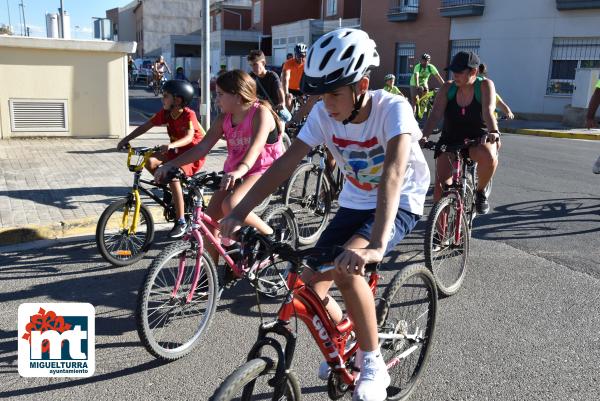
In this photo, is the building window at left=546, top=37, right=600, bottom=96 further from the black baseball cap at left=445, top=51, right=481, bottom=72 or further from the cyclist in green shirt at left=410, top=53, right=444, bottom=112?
the black baseball cap at left=445, top=51, right=481, bottom=72

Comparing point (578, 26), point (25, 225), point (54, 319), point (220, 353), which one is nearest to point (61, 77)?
point (25, 225)

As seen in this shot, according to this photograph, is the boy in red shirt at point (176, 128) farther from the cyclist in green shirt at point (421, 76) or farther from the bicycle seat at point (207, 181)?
the cyclist in green shirt at point (421, 76)

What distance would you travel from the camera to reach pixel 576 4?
2052 cm

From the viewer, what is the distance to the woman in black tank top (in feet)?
18.0

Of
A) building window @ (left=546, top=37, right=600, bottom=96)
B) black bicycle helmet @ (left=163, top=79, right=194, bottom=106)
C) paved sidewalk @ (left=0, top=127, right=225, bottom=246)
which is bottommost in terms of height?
paved sidewalk @ (left=0, top=127, right=225, bottom=246)

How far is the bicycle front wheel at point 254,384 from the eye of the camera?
2.22 meters

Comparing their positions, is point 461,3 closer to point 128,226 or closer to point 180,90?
point 180,90

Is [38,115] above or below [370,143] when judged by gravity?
below

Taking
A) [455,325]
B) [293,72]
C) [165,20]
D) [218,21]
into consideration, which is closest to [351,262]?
[455,325]

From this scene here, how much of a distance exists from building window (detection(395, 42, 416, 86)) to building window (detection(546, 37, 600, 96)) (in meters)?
8.83

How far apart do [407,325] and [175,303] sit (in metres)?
1.60

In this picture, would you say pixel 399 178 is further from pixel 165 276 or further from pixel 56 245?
pixel 56 245

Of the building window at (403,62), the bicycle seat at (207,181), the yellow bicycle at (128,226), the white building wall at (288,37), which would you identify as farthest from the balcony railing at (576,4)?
the bicycle seat at (207,181)

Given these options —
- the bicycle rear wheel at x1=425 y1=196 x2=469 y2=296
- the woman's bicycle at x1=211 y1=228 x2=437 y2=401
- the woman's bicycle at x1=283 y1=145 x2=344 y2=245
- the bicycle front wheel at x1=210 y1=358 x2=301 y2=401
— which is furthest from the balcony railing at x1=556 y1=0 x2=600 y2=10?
the bicycle front wheel at x1=210 y1=358 x2=301 y2=401
